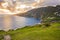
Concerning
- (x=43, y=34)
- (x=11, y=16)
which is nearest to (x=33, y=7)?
(x=11, y=16)

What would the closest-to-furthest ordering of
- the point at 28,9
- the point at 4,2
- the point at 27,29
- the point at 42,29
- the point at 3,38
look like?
the point at 3,38
the point at 42,29
the point at 27,29
the point at 4,2
the point at 28,9

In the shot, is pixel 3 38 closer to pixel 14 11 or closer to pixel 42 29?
pixel 42 29

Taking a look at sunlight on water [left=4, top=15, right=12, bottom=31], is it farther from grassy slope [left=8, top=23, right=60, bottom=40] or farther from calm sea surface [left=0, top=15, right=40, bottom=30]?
grassy slope [left=8, top=23, right=60, bottom=40]

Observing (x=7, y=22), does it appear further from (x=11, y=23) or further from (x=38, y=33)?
(x=38, y=33)

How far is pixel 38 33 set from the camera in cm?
2538

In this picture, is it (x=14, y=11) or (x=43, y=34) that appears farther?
(x=14, y=11)

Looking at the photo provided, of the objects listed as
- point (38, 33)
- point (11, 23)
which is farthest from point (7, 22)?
point (38, 33)

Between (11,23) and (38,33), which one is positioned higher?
(11,23)

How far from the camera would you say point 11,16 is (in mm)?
31141

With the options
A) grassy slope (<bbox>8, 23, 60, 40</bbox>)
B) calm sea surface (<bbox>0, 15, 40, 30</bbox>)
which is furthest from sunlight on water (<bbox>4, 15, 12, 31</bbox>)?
grassy slope (<bbox>8, 23, 60, 40</bbox>)

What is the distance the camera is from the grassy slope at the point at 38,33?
2397cm

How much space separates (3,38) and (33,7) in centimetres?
984

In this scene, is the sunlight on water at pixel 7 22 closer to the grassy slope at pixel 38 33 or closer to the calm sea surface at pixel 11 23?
the calm sea surface at pixel 11 23

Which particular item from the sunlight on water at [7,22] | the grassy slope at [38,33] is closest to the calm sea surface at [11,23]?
the sunlight on water at [7,22]
